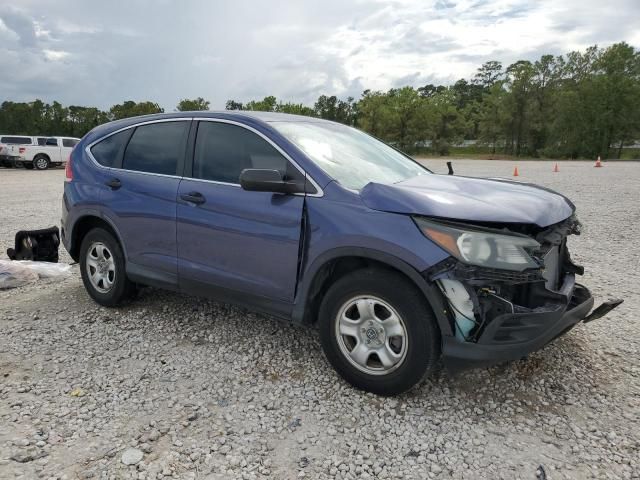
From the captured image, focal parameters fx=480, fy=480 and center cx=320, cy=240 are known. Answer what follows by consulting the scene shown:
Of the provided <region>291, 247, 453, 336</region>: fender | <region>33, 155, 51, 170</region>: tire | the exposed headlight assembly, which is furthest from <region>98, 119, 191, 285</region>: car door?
<region>33, 155, 51, 170</region>: tire

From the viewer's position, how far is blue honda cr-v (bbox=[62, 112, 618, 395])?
2676mm

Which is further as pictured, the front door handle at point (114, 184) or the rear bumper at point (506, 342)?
the front door handle at point (114, 184)

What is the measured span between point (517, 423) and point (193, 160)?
2.92m

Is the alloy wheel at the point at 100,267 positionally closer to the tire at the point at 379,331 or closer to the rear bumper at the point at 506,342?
the tire at the point at 379,331

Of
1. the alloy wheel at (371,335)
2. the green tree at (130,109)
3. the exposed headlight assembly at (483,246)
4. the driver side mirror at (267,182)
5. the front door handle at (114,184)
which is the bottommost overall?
the alloy wheel at (371,335)

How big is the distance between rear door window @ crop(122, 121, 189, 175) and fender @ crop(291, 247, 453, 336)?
5.13ft

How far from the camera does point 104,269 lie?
14.7 ft

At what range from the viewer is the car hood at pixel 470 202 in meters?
2.71

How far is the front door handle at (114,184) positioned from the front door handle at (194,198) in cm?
86

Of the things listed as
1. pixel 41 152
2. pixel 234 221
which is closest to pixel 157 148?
pixel 234 221

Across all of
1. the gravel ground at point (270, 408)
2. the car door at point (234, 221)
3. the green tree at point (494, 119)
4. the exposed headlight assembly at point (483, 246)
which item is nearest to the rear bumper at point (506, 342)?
the exposed headlight assembly at point (483, 246)

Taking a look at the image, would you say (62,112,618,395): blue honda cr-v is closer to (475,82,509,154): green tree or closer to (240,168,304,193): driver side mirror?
(240,168,304,193): driver side mirror

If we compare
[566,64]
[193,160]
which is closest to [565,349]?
[193,160]

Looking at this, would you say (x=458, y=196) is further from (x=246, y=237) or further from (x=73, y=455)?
(x=73, y=455)
